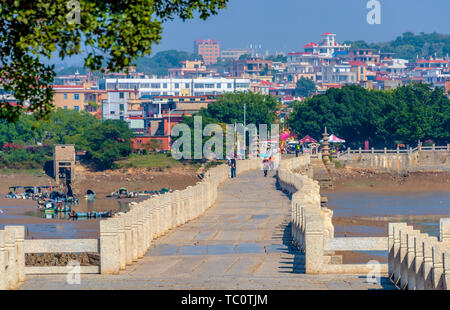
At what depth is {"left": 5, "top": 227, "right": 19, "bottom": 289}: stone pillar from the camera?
58.4ft

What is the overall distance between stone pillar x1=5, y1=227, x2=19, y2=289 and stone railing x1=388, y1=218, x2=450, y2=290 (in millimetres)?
7319

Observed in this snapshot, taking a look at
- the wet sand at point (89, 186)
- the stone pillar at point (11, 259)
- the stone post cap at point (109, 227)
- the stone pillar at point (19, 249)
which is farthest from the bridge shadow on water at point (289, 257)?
the wet sand at point (89, 186)

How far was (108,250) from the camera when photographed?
19.5 metres

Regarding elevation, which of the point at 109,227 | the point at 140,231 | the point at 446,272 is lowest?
the point at 140,231

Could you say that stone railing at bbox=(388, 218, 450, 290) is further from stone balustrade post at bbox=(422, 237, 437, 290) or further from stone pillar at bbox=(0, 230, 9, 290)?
stone pillar at bbox=(0, 230, 9, 290)

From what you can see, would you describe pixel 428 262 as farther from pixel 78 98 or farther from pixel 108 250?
pixel 78 98

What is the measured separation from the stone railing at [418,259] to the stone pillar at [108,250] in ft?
18.6

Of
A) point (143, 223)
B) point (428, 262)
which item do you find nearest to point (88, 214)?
point (143, 223)

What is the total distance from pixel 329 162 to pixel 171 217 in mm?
66789

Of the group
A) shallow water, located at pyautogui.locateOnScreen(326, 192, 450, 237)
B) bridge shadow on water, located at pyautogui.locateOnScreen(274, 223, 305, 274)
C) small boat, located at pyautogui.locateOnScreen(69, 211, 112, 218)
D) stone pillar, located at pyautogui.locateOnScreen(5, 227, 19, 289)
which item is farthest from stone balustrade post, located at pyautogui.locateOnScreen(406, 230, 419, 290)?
small boat, located at pyautogui.locateOnScreen(69, 211, 112, 218)

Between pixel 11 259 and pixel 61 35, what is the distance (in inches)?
188

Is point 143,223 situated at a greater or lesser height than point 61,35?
lesser
